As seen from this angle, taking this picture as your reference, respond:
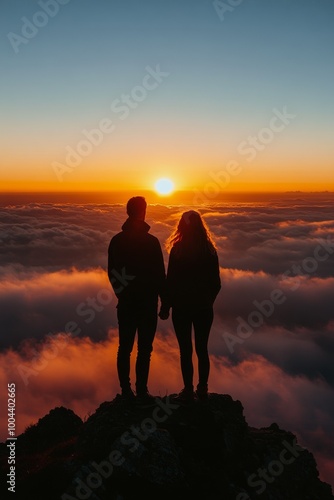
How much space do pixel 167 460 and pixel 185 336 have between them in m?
1.69

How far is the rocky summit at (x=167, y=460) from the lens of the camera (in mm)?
5180

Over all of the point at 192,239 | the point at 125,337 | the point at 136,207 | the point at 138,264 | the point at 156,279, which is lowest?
the point at 125,337

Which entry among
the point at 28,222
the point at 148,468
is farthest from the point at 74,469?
the point at 28,222

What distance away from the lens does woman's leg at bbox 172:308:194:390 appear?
5727 millimetres

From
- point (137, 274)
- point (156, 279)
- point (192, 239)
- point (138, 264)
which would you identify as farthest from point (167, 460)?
point (192, 239)

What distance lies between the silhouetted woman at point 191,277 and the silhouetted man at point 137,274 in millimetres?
211

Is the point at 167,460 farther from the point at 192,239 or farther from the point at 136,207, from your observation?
the point at 136,207

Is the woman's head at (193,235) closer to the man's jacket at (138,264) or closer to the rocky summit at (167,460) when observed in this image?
the man's jacket at (138,264)

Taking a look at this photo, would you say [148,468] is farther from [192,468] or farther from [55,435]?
[55,435]

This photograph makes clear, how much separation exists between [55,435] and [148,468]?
132 inches

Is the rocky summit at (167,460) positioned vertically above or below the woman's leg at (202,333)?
below

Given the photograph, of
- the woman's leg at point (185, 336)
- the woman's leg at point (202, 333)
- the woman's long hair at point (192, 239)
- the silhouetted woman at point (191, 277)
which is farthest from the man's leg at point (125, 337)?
the woman's long hair at point (192, 239)

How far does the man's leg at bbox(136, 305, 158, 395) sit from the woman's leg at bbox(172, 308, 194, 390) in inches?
12.5

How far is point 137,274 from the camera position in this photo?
555 centimetres
